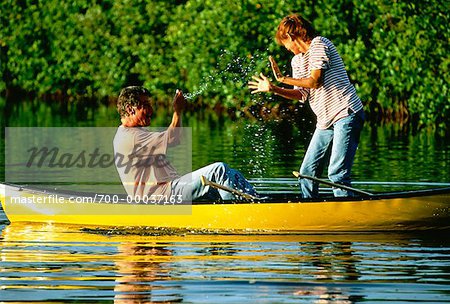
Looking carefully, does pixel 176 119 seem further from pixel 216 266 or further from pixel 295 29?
pixel 216 266

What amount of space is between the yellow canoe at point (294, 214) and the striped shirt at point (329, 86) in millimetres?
841

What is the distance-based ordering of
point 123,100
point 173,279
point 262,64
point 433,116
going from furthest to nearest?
point 262,64 → point 433,116 → point 123,100 → point 173,279

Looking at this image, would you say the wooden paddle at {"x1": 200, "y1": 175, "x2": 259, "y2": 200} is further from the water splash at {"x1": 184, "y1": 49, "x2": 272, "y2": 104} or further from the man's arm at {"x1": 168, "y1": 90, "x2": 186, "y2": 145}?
the water splash at {"x1": 184, "y1": 49, "x2": 272, "y2": 104}

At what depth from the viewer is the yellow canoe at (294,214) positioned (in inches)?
540

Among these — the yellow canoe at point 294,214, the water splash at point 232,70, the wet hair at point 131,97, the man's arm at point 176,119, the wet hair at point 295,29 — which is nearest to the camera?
the man's arm at point 176,119

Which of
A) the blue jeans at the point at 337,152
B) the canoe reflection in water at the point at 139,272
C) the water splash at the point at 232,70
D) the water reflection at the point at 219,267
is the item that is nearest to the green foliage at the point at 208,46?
the water splash at the point at 232,70

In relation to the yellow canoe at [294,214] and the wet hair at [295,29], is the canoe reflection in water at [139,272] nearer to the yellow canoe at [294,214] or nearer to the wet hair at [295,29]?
the yellow canoe at [294,214]

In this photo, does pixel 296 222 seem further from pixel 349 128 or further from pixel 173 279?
pixel 173 279

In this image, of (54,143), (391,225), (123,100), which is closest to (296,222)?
(391,225)

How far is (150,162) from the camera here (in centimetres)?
1383

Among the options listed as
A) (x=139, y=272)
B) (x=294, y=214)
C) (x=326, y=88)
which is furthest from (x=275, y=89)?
(x=139, y=272)

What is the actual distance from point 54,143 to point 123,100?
12148mm

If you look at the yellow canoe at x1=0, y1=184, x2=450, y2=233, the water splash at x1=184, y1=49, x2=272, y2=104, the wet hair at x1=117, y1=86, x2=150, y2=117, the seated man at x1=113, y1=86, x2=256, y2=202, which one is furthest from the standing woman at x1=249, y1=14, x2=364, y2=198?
the water splash at x1=184, y1=49, x2=272, y2=104

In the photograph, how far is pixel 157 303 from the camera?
1025 centimetres
